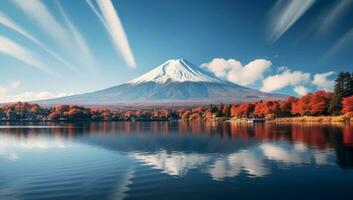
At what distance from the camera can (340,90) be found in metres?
92.2

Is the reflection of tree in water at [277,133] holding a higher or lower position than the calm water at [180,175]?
higher

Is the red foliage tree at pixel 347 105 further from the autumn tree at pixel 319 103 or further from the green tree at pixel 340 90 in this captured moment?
the autumn tree at pixel 319 103

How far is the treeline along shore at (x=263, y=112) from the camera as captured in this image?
300 ft

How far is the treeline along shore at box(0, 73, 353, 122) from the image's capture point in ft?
300

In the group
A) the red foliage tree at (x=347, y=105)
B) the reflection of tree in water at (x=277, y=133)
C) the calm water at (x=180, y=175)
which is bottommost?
the calm water at (x=180, y=175)

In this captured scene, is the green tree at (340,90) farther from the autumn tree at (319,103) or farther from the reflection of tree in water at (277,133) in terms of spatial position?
the reflection of tree in water at (277,133)

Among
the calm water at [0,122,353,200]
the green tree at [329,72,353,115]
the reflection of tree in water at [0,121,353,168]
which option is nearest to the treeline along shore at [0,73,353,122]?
the green tree at [329,72,353,115]

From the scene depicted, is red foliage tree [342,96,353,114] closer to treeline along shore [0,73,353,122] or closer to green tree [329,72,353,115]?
treeline along shore [0,73,353,122]

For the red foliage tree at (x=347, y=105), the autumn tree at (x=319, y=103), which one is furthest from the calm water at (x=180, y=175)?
the autumn tree at (x=319, y=103)

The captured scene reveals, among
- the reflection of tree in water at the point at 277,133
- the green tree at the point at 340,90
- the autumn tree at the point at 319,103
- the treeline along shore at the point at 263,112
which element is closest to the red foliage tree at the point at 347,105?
the treeline along shore at the point at 263,112

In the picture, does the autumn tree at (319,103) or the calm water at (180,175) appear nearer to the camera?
the calm water at (180,175)

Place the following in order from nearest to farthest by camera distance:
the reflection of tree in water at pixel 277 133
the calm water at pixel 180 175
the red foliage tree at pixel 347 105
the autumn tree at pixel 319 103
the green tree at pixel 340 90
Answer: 1. the calm water at pixel 180 175
2. the reflection of tree in water at pixel 277 133
3. the red foliage tree at pixel 347 105
4. the green tree at pixel 340 90
5. the autumn tree at pixel 319 103

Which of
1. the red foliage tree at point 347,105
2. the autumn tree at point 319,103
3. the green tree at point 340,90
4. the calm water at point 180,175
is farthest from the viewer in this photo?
the autumn tree at point 319,103

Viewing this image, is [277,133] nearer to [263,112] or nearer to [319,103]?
[319,103]
